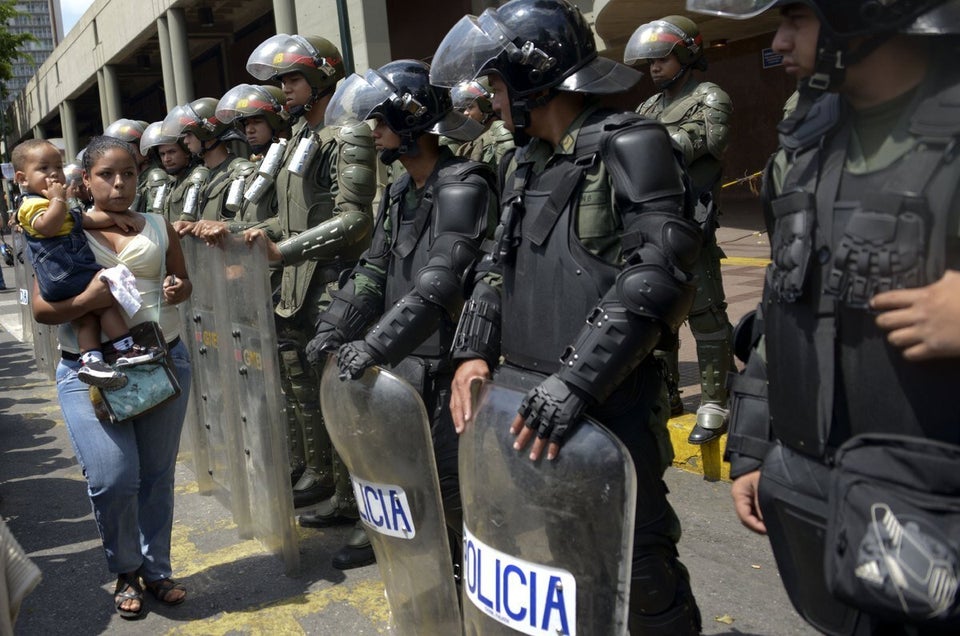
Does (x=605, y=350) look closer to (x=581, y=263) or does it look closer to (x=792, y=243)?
(x=581, y=263)

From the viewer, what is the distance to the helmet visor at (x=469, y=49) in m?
2.56

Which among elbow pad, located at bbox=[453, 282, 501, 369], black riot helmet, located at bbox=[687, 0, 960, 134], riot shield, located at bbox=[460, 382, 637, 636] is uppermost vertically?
black riot helmet, located at bbox=[687, 0, 960, 134]

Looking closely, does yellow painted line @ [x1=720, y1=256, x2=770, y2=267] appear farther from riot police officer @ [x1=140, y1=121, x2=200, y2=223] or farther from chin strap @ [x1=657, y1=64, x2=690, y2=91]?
riot police officer @ [x1=140, y1=121, x2=200, y2=223]

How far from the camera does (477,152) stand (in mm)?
5625

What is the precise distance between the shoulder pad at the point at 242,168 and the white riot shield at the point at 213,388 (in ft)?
2.04

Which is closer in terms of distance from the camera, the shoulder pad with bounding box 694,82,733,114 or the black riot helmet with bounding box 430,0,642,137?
the black riot helmet with bounding box 430,0,642,137

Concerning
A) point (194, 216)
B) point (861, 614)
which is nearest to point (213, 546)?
point (194, 216)

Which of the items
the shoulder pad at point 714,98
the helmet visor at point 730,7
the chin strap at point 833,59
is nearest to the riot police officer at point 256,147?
the shoulder pad at point 714,98

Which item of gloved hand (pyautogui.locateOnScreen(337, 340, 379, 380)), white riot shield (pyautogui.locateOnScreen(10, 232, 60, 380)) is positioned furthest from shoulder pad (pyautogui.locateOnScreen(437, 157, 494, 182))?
white riot shield (pyautogui.locateOnScreen(10, 232, 60, 380))

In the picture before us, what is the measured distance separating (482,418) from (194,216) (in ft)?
14.2

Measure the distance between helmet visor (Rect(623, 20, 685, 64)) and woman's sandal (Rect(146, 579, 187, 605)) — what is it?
11.2 feet

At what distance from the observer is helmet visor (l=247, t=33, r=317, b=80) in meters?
4.48

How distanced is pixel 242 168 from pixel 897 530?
15.2 feet

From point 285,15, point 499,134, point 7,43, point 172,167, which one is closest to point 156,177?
point 172,167
